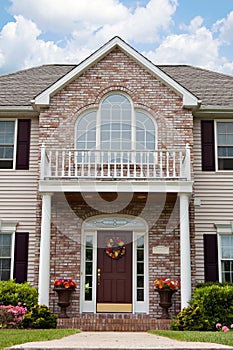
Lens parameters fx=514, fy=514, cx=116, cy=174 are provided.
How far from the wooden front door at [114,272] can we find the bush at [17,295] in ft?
7.17

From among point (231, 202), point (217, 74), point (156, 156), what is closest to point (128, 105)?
point (156, 156)

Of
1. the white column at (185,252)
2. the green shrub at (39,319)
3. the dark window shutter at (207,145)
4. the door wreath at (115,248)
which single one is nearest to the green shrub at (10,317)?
the green shrub at (39,319)

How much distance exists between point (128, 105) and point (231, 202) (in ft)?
13.4

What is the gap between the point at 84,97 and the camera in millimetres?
14914

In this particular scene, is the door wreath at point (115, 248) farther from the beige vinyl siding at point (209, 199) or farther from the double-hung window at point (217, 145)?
the double-hung window at point (217, 145)

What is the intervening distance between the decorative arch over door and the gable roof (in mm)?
3977

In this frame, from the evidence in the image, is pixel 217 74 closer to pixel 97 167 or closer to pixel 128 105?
pixel 128 105

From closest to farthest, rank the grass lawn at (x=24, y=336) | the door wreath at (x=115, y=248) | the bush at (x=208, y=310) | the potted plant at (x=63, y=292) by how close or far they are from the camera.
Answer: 1. the grass lawn at (x=24, y=336)
2. the bush at (x=208, y=310)
3. the potted plant at (x=63, y=292)
4. the door wreath at (x=115, y=248)

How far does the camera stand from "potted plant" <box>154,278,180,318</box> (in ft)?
43.2

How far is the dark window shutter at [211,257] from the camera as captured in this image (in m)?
14.1

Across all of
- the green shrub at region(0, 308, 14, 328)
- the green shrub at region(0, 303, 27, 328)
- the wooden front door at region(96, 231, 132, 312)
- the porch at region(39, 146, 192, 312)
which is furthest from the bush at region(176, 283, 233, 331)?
the green shrub at region(0, 308, 14, 328)

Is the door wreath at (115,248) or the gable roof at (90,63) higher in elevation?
the gable roof at (90,63)

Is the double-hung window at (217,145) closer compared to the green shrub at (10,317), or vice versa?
the green shrub at (10,317)

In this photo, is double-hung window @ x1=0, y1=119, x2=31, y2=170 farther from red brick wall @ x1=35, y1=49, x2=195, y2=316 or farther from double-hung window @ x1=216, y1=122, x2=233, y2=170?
double-hung window @ x1=216, y1=122, x2=233, y2=170
